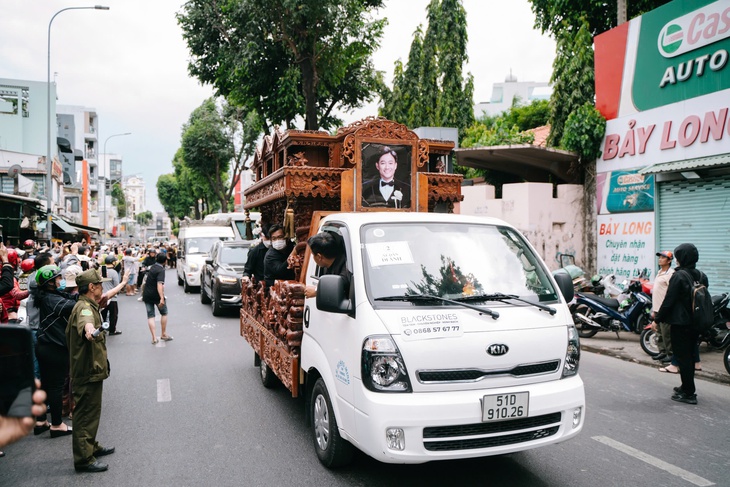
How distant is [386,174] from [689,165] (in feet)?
24.1

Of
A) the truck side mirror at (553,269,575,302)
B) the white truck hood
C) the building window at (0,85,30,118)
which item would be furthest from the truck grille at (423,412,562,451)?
the building window at (0,85,30,118)

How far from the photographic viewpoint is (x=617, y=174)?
523 inches

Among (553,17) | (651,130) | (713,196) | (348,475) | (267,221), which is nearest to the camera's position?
(348,475)

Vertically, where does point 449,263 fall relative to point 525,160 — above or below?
below

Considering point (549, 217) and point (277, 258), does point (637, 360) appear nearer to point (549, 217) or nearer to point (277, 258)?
point (277, 258)

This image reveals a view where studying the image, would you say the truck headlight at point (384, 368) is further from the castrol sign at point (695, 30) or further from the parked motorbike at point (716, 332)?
the castrol sign at point (695, 30)

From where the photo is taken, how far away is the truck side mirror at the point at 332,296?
12.6ft

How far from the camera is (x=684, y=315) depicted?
241 inches

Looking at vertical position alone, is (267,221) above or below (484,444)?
above

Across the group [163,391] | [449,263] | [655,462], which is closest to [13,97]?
[163,391]

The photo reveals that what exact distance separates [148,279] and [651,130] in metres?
10.9

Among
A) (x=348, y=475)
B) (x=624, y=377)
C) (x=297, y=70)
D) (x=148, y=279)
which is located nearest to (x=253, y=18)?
(x=297, y=70)

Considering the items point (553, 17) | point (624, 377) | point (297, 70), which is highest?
point (553, 17)

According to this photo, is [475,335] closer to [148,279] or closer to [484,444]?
[484,444]
